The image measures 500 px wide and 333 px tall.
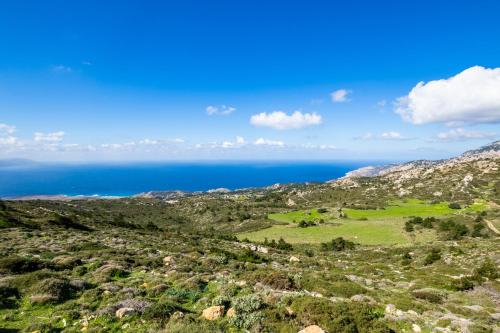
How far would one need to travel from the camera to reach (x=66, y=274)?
49.1ft

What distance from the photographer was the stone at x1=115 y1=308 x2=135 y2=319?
9.93 meters

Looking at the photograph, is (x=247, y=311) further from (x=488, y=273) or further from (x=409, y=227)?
(x=409, y=227)

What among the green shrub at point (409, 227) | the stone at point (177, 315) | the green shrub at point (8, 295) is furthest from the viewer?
the green shrub at point (409, 227)

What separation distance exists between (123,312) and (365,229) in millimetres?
49471

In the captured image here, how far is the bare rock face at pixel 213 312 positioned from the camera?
10078mm

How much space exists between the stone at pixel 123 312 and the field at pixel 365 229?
4132cm

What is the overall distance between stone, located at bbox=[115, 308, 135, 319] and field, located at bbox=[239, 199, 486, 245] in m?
41.3

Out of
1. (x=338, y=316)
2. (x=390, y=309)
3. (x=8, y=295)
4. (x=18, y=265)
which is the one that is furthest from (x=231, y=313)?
(x=18, y=265)

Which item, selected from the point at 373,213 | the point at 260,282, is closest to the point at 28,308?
the point at 260,282

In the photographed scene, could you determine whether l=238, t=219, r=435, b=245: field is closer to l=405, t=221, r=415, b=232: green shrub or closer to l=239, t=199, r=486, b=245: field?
l=239, t=199, r=486, b=245: field

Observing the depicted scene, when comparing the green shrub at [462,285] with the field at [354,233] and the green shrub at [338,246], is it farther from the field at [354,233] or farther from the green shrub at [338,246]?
the field at [354,233]

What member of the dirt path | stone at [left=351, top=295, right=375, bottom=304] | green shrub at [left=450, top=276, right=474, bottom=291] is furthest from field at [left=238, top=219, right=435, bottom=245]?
stone at [left=351, top=295, right=375, bottom=304]

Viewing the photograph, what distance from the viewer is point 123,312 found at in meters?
9.99

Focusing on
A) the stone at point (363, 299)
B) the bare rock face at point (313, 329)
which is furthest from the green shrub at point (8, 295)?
the stone at point (363, 299)
